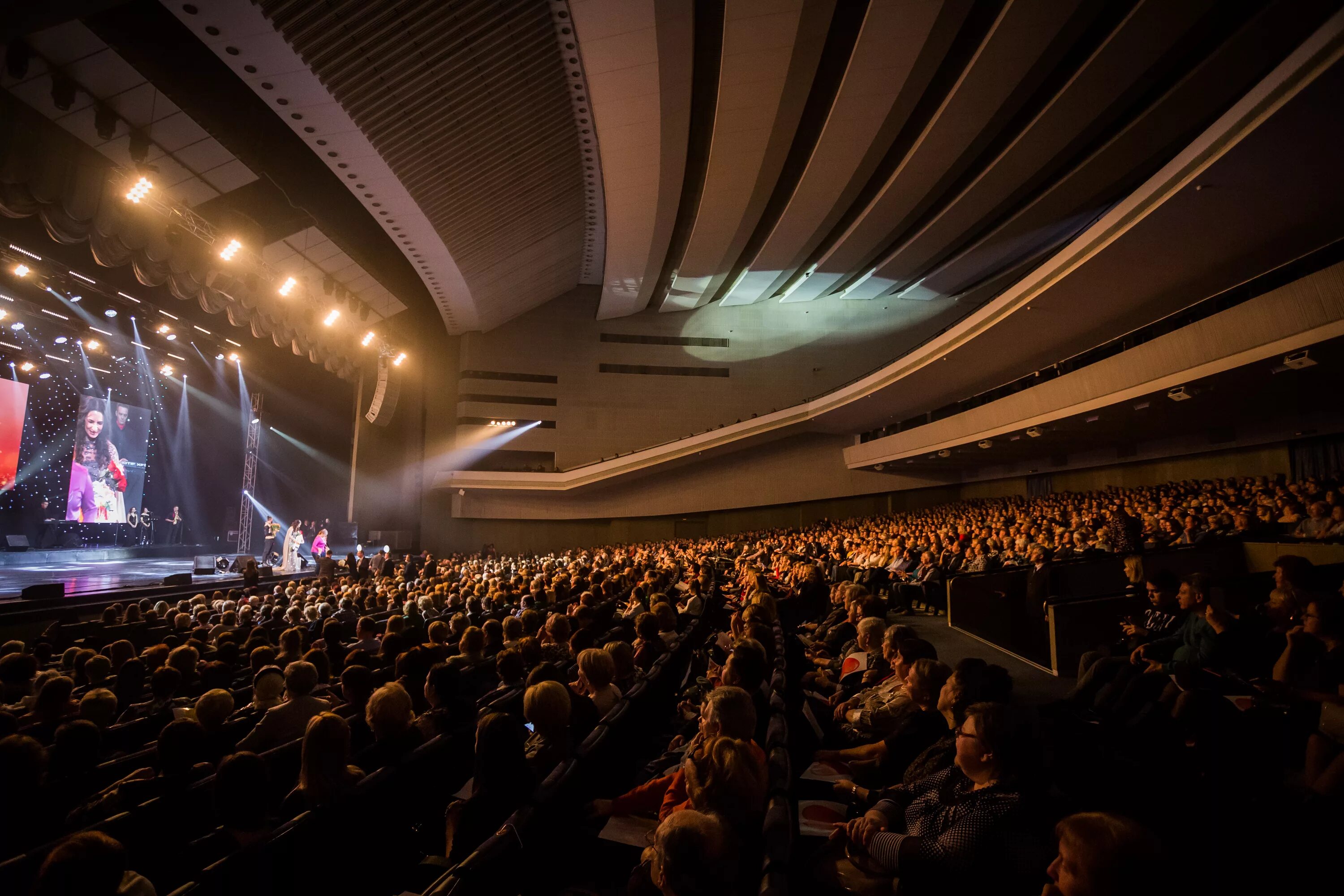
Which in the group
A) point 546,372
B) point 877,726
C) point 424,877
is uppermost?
point 546,372

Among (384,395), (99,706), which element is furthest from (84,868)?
(384,395)

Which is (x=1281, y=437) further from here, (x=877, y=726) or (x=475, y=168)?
(x=475, y=168)

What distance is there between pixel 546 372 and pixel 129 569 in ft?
46.9

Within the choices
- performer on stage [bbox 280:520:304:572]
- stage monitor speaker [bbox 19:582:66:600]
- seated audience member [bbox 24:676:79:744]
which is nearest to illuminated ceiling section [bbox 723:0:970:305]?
seated audience member [bbox 24:676:79:744]

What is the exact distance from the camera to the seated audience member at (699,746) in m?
2.16

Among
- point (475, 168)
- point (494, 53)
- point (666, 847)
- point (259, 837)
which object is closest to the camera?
point (666, 847)

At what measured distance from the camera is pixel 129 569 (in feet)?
50.0

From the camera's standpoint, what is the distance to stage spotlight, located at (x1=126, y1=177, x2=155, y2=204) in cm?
812

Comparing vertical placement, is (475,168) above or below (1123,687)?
above

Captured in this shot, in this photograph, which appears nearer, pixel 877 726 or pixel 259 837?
pixel 259 837

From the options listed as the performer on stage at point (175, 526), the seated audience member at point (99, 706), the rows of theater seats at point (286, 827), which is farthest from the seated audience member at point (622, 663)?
the performer on stage at point (175, 526)

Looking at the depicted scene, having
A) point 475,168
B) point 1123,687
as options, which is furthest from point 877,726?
point 475,168

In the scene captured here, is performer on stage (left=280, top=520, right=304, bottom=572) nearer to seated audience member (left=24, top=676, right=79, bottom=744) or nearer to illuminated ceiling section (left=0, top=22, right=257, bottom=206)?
illuminated ceiling section (left=0, top=22, right=257, bottom=206)

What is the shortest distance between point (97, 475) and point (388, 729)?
734 inches
